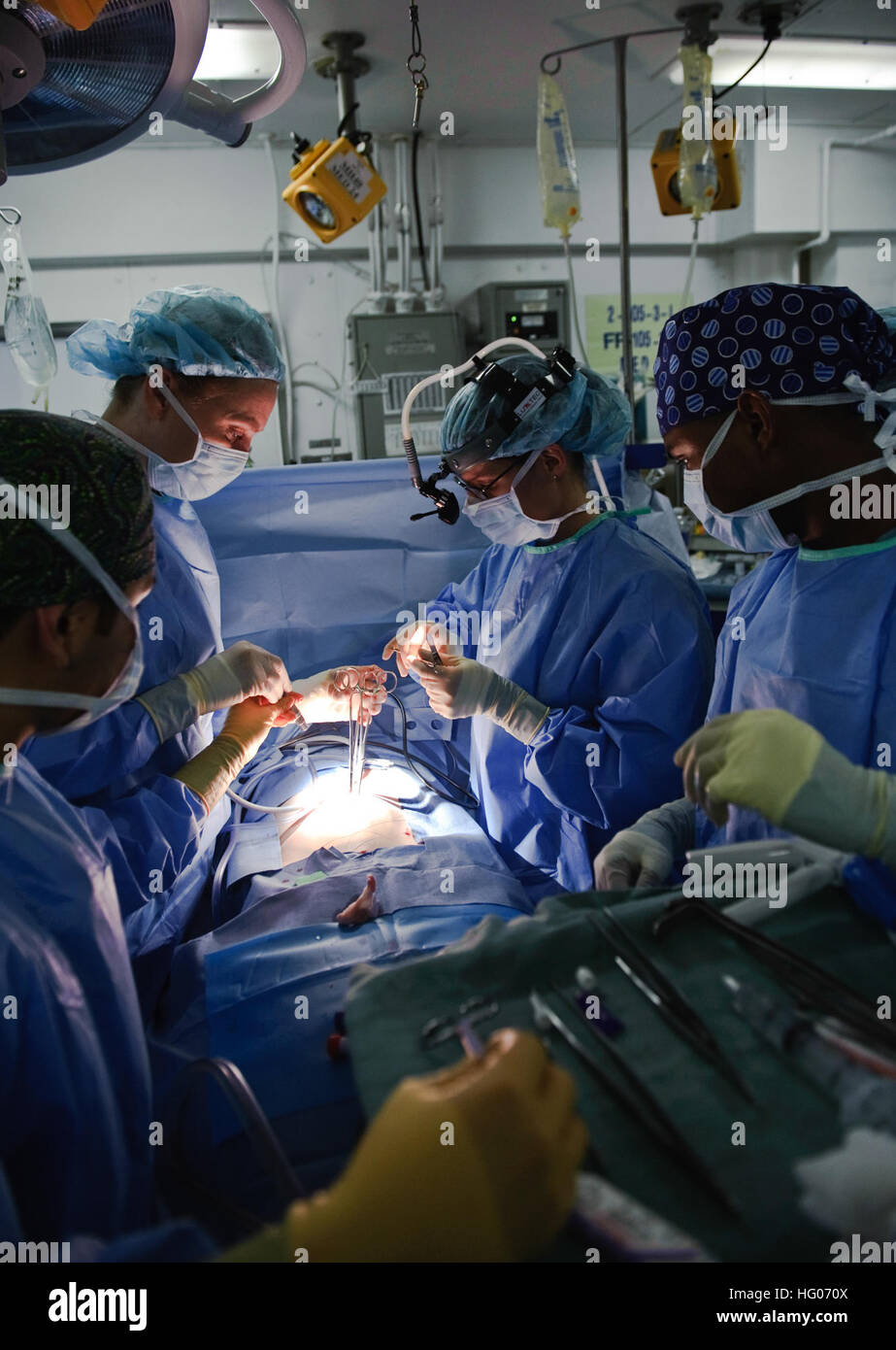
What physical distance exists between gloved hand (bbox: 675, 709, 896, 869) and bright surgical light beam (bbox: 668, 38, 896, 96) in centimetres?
328

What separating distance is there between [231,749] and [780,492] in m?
1.28

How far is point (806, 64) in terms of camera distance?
3.53 m

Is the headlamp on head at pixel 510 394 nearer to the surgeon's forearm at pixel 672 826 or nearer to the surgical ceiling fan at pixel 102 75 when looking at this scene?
the surgical ceiling fan at pixel 102 75

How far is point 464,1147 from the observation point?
66cm

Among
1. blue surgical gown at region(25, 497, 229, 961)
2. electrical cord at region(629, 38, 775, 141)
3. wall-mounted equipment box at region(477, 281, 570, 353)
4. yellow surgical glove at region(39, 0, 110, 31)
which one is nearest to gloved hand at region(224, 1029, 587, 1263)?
blue surgical gown at region(25, 497, 229, 961)

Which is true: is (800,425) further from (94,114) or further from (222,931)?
(222,931)

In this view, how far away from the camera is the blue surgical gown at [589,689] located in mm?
1896

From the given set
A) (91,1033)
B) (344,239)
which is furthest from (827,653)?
(344,239)

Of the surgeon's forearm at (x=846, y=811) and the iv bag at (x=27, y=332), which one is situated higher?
the iv bag at (x=27, y=332)

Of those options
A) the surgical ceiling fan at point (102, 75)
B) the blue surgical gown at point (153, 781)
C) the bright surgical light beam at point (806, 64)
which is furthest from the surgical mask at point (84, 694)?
the bright surgical light beam at point (806, 64)

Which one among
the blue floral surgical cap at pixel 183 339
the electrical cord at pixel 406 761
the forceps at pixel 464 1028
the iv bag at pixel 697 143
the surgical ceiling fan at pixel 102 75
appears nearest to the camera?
the forceps at pixel 464 1028

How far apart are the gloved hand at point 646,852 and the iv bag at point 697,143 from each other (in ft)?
7.12

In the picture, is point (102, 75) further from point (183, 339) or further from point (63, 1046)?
point (63, 1046)

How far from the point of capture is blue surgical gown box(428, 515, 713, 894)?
1.90 m
